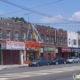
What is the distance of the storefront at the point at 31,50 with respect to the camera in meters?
51.2

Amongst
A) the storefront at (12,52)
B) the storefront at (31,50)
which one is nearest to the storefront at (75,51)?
the storefront at (31,50)

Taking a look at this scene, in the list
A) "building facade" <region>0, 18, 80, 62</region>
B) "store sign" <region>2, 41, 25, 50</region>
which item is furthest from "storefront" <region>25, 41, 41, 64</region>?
"store sign" <region>2, 41, 25, 50</region>

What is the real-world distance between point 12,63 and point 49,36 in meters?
13.6

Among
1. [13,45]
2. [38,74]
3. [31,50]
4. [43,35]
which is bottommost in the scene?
[38,74]

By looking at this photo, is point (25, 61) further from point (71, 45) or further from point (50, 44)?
point (71, 45)

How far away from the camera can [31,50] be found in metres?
52.9

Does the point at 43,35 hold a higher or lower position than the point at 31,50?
higher

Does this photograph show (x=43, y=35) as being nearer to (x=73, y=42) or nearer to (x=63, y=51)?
(x=63, y=51)

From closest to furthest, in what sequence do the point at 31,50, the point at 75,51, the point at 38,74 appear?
the point at 38,74 → the point at 31,50 → the point at 75,51

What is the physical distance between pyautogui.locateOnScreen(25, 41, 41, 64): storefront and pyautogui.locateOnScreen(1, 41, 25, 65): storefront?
70.2 inches

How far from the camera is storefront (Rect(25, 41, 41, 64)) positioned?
51194 millimetres

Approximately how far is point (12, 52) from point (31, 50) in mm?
5821

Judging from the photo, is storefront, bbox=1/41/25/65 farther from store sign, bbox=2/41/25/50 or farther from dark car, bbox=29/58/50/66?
dark car, bbox=29/58/50/66

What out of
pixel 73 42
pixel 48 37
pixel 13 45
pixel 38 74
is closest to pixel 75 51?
pixel 73 42
